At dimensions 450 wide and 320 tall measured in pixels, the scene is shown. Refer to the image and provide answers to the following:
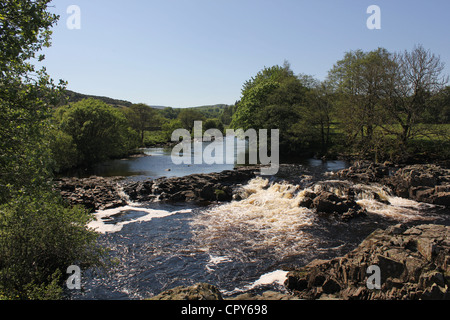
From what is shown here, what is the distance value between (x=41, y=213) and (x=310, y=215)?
17.0 meters

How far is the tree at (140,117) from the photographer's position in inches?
3563

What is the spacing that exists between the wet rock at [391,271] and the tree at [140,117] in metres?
83.9

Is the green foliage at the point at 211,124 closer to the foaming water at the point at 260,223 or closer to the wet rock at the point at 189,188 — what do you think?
the wet rock at the point at 189,188

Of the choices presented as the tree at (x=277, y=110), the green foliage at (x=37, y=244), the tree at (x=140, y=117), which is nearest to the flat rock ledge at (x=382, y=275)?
the green foliage at (x=37, y=244)

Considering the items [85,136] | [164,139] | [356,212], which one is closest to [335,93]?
[356,212]

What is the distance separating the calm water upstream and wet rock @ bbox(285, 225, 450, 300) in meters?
1.84

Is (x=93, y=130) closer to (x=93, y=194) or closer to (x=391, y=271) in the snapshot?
(x=93, y=194)

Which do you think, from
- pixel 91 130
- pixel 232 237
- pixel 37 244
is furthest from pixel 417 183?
pixel 91 130

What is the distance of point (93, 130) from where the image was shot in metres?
47.2

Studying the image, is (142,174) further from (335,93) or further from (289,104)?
(335,93)

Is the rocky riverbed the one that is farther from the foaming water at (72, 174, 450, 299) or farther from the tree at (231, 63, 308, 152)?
the tree at (231, 63, 308, 152)

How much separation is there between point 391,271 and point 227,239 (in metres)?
9.52

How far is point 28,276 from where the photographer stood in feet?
32.4

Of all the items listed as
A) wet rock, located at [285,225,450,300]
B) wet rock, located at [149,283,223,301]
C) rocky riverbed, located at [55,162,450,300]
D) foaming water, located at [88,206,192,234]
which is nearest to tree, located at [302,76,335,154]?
rocky riverbed, located at [55,162,450,300]
